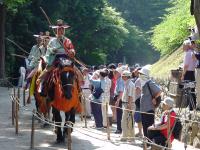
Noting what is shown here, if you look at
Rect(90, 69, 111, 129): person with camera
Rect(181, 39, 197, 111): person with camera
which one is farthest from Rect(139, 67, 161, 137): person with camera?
Rect(90, 69, 111, 129): person with camera

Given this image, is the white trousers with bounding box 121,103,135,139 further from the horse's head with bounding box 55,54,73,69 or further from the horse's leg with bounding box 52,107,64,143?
the horse's head with bounding box 55,54,73,69

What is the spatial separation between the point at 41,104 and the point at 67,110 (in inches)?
90.5

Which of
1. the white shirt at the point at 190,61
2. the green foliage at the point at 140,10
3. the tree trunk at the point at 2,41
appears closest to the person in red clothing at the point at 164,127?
the white shirt at the point at 190,61

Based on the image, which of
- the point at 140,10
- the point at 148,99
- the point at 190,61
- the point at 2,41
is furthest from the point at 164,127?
the point at 140,10

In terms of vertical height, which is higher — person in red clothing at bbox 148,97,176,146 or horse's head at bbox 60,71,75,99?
horse's head at bbox 60,71,75,99

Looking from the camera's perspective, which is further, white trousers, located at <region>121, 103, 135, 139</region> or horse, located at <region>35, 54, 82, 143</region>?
white trousers, located at <region>121, 103, 135, 139</region>

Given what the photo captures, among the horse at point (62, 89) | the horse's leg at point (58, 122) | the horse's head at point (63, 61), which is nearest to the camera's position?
the horse at point (62, 89)

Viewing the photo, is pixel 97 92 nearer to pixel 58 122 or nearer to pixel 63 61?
pixel 58 122

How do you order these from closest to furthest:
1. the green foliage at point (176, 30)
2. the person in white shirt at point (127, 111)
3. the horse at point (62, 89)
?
the horse at point (62, 89) → the person in white shirt at point (127, 111) → the green foliage at point (176, 30)

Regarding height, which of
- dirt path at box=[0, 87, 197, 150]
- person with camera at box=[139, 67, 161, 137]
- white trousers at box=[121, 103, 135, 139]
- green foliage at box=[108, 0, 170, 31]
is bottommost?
dirt path at box=[0, 87, 197, 150]

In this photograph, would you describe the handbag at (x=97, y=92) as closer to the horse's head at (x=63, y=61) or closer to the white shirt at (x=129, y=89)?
the white shirt at (x=129, y=89)

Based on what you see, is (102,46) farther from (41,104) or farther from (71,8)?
(41,104)

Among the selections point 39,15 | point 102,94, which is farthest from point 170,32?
point 102,94

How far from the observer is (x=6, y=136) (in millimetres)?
14367
